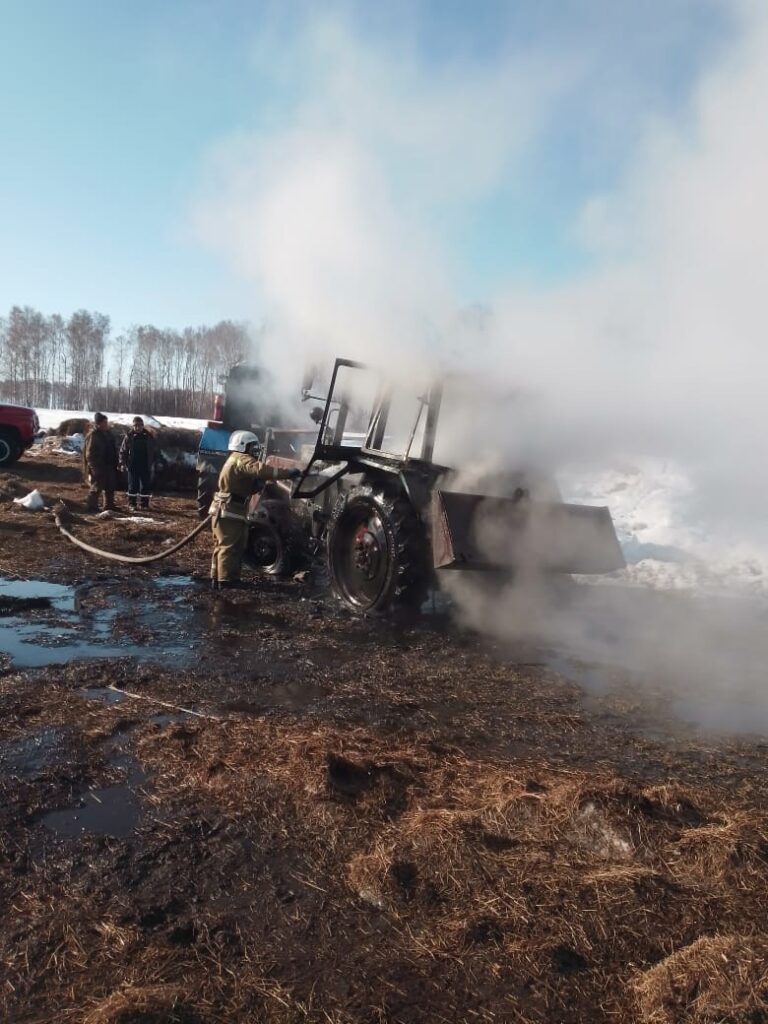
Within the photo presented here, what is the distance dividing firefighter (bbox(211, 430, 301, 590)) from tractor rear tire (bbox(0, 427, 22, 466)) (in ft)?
40.5

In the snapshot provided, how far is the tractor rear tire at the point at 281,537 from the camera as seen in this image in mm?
9188

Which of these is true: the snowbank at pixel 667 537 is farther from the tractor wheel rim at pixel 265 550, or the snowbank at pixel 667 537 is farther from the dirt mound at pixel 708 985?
the dirt mound at pixel 708 985

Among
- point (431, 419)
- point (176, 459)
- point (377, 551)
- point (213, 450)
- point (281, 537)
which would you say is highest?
point (431, 419)

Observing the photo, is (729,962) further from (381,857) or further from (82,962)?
(82,962)

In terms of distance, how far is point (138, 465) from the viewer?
46.3 ft

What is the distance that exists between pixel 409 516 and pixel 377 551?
61 cm

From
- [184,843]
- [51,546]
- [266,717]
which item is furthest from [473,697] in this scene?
[51,546]

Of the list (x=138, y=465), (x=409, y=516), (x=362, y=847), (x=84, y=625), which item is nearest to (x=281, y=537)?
(x=409, y=516)

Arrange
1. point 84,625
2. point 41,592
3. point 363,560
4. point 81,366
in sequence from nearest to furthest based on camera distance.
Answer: point 84,625 → point 41,592 → point 363,560 → point 81,366

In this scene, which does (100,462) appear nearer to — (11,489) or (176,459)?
(11,489)

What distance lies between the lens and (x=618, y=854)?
122 inches

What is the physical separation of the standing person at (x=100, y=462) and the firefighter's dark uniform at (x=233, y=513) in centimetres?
542

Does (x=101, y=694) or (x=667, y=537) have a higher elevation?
(x=667, y=537)

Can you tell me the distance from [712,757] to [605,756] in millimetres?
696
